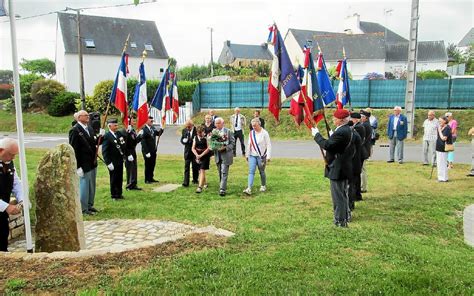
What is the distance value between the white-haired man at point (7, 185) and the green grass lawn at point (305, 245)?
1.34 m

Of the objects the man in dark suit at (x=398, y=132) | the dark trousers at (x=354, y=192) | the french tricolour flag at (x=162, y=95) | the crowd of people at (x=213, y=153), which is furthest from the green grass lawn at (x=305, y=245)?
the french tricolour flag at (x=162, y=95)

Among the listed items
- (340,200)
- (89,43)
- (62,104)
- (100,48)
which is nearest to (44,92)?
(62,104)

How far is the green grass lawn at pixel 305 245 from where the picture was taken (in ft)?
14.6

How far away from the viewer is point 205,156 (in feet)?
35.5

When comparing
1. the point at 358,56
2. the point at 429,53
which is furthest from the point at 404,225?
the point at 429,53

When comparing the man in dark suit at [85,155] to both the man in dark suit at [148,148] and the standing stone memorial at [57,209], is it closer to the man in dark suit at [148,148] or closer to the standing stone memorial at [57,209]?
the standing stone memorial at [57,209]

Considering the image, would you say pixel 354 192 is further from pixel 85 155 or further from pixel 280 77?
pixel 85 155

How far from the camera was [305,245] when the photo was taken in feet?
19.3

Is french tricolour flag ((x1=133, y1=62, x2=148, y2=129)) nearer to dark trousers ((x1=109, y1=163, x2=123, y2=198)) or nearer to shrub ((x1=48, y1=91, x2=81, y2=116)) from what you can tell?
dark trousers ((x1=109, y1=163, x2=123, y2=198))

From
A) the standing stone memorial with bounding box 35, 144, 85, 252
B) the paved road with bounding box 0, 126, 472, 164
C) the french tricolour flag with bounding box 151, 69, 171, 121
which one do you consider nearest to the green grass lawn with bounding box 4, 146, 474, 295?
the standing stone memorial with bounding box 35, 144, 85, 252

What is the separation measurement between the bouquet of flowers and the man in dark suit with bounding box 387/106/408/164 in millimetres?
7808

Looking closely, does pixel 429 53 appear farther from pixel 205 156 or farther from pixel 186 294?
pixel 186 294

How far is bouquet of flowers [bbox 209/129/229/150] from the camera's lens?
1038 cm

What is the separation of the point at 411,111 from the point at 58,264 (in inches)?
725
